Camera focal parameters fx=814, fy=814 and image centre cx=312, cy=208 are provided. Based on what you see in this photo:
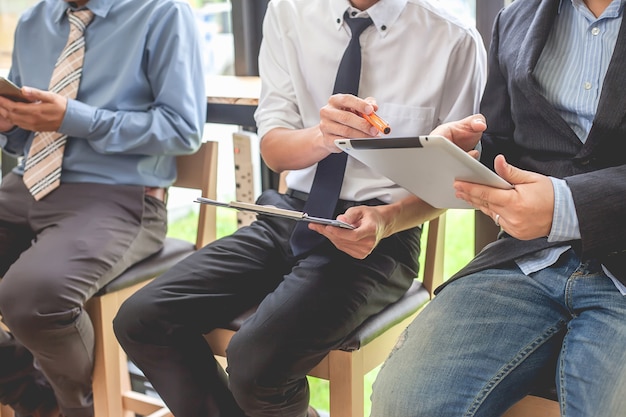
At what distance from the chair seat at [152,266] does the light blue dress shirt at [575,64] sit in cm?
91

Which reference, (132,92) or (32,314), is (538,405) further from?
(132,92)

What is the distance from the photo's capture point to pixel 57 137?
6.51ft

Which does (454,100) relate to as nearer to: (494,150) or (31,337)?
(494,150)

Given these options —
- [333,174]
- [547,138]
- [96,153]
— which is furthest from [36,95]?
[547,138]

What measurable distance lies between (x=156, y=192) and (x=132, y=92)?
0.25 metres

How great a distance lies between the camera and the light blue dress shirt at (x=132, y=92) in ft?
6.29

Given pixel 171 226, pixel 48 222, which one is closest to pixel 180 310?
pixel 48 222

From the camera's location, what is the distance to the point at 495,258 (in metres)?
1.41

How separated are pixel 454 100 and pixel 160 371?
794 mm

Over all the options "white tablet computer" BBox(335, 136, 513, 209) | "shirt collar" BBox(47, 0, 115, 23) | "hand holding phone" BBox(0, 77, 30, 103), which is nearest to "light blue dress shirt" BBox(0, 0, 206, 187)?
"shirt collar" BBox(47, 0, 115, 23)

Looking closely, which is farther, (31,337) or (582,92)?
(31,337)

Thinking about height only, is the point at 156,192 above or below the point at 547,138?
below

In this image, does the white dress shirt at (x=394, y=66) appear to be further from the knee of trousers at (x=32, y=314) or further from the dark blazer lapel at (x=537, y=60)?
Answer: the knee of trousers at (x=32, y=314)

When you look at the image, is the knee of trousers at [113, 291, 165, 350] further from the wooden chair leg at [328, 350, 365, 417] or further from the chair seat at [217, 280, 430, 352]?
the wooden chair leg at [328, 350, 365, 417]
